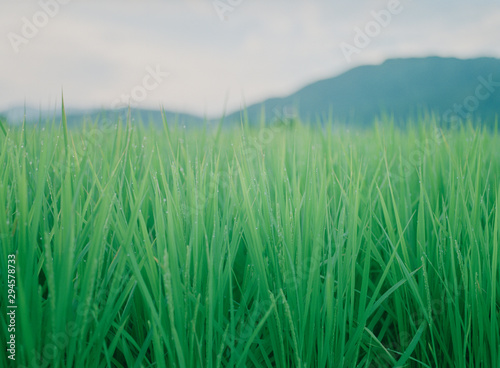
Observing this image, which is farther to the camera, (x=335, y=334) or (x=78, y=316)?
(x=335, y=334)

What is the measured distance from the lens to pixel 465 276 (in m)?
0.73

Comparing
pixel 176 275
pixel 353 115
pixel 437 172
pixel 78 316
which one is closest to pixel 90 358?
pixel 78 316

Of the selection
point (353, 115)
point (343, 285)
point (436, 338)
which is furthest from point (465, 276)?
point (353, 115)

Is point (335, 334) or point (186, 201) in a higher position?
point (186, 201)

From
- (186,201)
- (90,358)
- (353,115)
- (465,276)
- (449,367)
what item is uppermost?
(353,115)

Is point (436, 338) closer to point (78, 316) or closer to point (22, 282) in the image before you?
point (78, 316)

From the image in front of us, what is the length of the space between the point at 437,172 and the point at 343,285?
78cm

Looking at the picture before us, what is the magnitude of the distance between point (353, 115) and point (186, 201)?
1625mm

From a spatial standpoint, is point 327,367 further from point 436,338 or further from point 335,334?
point 436,338

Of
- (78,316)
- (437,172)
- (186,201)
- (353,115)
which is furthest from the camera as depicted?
(353,115)

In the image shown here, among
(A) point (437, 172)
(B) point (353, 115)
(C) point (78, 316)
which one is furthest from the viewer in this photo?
(B) point (353, 115)

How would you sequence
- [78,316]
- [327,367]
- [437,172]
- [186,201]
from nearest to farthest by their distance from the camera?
[78,316] → [327,367] → [186,201] → [437,172]

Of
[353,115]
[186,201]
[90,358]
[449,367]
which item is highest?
[353,115]

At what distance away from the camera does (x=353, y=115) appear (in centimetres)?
211
